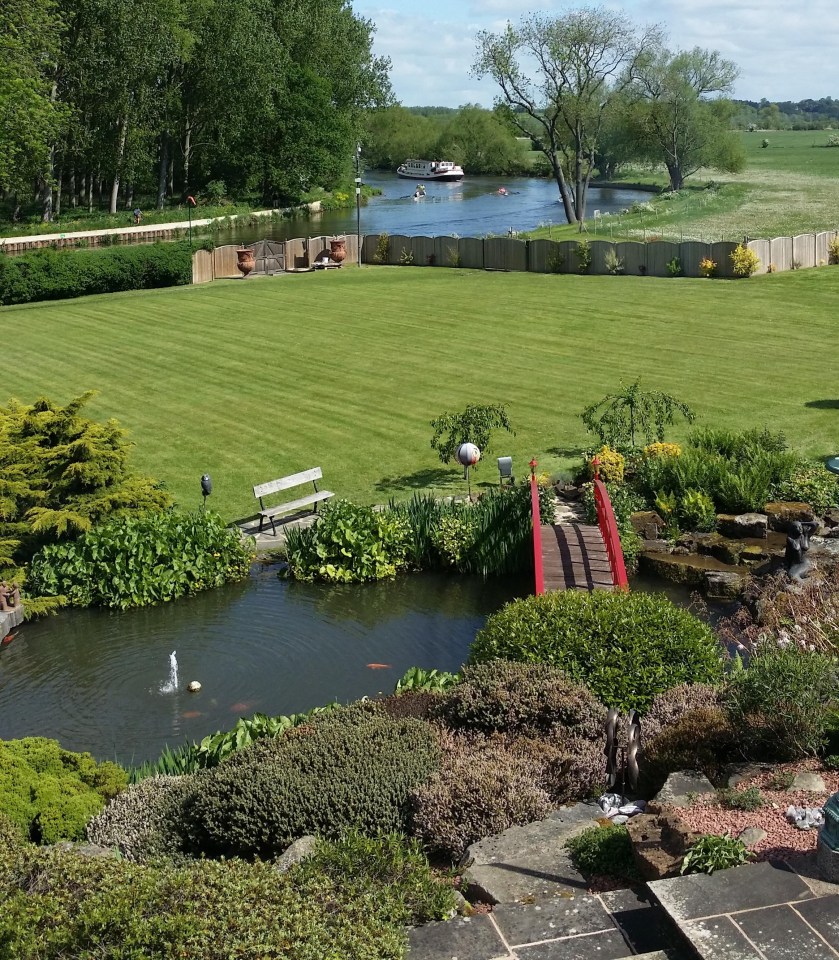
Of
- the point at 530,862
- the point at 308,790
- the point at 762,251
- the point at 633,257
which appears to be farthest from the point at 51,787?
the point at 633,257

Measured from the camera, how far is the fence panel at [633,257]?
133ft

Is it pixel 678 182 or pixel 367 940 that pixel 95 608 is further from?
pixel 678 182

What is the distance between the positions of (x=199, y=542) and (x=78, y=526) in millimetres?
1697

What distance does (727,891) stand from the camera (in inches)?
246

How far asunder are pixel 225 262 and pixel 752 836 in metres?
39.8

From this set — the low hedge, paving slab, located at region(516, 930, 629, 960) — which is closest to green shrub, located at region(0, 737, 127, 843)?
paving slab, located at region(516, 930, 629, 960)

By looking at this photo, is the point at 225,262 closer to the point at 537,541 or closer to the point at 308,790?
the point at 537,541

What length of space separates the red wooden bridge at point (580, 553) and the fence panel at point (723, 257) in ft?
81.9

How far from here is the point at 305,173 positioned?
86812 mm

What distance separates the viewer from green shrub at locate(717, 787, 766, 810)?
764cm

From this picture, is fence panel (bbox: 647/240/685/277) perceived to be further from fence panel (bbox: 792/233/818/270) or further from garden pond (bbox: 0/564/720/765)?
garden pond (bbox: 0/564/720/765)

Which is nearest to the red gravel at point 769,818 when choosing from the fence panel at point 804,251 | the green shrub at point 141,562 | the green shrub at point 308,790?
the green shrub at point 308,790

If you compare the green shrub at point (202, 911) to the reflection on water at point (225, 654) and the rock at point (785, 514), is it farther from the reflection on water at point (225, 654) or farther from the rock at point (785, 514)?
the rock at point (785, 514)

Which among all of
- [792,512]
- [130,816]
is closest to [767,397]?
[792,512]
